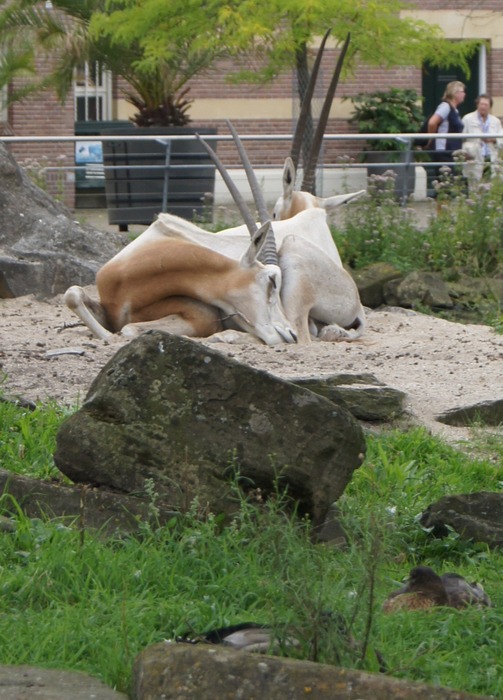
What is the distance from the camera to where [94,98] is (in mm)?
23734

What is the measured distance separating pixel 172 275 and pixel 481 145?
28.5 ft

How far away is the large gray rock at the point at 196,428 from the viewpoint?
162 inches

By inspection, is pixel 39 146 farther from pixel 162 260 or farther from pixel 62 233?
pixel 162 260

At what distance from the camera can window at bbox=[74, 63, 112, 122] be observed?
23.4 m

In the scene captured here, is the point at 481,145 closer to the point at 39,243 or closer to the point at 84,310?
the point at 39,243

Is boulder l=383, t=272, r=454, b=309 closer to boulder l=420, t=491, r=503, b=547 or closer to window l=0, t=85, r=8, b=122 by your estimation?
boulder l=420, t=491, r=503, b=547

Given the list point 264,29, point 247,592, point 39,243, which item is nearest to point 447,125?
point 264,29

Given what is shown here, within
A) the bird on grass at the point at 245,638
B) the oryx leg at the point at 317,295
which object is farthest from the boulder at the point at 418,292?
the bird on grass at the point at 245,638

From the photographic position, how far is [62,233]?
Result: 11.2 meters

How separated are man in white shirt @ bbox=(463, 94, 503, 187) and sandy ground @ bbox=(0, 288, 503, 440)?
12.6ft

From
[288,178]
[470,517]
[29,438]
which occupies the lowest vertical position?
[470,517]

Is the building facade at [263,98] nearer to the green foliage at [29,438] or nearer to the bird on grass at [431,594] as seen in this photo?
the green foliage at [29,438]

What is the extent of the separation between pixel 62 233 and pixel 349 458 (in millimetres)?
7418

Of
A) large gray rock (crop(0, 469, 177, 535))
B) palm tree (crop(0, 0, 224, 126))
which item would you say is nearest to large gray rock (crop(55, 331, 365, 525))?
large gray rock (crop(0, 469, 177, 535))
